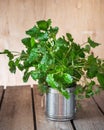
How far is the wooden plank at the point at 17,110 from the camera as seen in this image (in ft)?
3.58

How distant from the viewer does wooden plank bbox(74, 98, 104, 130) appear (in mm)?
1071

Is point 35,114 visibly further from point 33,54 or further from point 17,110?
point 33,54

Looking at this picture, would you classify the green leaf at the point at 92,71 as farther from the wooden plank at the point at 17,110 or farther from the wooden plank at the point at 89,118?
the wooden plank at the point at 17,110

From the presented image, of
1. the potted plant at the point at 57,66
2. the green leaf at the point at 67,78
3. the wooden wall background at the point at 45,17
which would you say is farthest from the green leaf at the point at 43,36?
the wooden wall background at the point at 45,17

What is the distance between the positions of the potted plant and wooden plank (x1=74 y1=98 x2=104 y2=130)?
6 cm

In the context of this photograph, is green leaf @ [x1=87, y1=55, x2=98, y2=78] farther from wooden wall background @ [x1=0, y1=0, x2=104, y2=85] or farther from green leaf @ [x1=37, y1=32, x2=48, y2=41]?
wooden wall background @ [x1=0, y1=0, x2=104, y2=85]

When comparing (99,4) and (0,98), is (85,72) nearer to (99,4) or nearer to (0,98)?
(0,98)

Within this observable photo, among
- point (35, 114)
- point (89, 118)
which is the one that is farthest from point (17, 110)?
point (89, 118)

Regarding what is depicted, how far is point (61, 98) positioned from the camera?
1.13 metres

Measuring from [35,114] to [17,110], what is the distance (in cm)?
11

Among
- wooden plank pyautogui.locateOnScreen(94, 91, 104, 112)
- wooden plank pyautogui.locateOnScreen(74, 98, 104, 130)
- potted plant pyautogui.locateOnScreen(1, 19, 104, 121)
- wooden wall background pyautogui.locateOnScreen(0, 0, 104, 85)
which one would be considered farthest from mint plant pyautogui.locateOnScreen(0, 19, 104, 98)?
wooden wall background pyautogui.locateOnScreen(0, 0, 104, 85)

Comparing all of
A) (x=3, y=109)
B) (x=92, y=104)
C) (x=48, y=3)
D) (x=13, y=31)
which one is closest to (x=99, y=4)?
(x=48, y=3)

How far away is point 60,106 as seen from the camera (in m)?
1.13

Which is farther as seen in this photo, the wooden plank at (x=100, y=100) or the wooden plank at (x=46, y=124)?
the wooden plank at (x=100, y=100)
